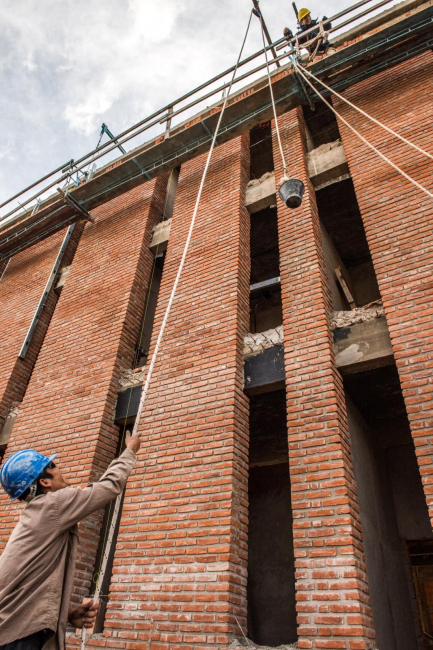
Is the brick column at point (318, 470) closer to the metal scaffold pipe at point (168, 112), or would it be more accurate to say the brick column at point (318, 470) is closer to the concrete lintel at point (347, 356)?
the concrete lintel at point (347, 356)

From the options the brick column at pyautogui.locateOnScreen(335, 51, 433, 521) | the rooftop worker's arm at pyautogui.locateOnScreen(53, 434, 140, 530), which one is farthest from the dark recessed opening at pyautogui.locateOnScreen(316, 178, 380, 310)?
the rooftop worker's arm at pyautogui.locateOnScreen(53, 434, 140, 530)

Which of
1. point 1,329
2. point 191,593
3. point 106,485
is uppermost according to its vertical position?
point 1,329

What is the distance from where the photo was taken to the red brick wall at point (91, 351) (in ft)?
19.7

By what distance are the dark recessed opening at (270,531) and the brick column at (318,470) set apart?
5.31ft

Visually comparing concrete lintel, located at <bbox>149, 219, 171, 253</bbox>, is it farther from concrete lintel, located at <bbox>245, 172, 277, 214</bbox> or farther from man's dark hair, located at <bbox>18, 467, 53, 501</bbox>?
man's dark hair, located at <bbox>18, 467, 53, 501</bbox>

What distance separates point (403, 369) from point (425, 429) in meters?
0.69

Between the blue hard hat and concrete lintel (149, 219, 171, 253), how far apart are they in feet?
20.0

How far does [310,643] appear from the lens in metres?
3.62

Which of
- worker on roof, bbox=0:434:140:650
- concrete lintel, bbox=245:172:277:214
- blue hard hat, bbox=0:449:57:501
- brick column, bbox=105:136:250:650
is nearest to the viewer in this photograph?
worker on roof, bbox=0:434:140:650

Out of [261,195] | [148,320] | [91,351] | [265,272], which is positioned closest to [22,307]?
[148,320]

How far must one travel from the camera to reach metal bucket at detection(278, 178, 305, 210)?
5.22 meters

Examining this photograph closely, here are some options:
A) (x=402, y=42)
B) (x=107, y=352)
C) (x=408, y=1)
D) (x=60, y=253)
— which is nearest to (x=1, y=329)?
(x=60, y=253)

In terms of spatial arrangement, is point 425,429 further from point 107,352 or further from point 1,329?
point 1,329

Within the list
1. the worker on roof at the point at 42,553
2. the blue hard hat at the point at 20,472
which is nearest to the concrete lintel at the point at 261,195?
the worker on roof at the point at 42,553
